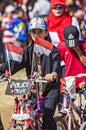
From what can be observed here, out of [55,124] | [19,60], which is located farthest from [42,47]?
[55,124]

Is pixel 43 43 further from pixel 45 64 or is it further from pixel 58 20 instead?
pixel 58 20

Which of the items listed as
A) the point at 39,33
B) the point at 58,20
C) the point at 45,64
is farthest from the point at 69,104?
the point at 58,20

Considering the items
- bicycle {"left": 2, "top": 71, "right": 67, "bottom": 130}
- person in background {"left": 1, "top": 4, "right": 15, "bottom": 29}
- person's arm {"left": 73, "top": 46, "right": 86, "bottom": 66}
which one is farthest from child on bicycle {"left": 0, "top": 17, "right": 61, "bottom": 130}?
person in background {"left": 1, "top": 4, "right": 15, "bottom": 29}

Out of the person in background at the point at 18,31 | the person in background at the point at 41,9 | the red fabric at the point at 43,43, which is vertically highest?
the red fabric at the point at 43,43

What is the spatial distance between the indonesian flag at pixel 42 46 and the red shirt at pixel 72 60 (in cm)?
82

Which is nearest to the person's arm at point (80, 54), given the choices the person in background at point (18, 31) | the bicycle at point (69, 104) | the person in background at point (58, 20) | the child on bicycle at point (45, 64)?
the bicycle at point (69, 104)

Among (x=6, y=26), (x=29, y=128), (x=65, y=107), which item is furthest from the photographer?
(x=6, y=26)

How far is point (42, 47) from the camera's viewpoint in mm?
7461

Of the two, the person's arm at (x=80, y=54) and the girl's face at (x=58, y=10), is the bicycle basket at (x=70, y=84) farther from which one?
the girl's face at (x=58, y=10)

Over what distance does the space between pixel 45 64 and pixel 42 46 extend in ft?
1.25

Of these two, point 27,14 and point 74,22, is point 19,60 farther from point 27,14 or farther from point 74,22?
point 27,14

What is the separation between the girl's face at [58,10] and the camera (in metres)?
9.97

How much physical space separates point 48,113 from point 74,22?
282 cm

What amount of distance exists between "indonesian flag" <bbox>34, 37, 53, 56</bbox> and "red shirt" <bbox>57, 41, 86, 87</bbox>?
82 centimetres
